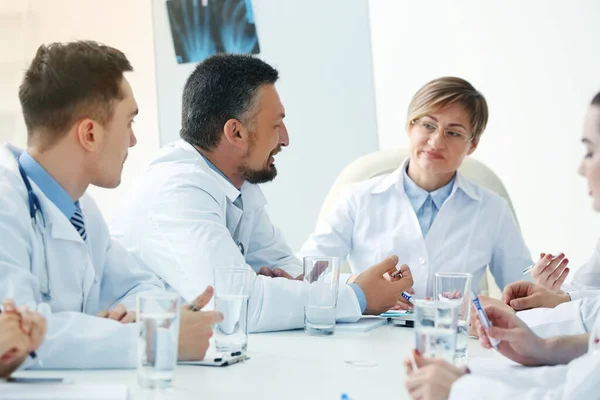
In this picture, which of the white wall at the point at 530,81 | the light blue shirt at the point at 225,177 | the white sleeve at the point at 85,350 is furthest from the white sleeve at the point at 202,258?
the white wall at the point at 530,81

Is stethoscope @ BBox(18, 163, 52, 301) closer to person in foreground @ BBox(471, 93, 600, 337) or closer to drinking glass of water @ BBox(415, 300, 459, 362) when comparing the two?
drinking glass of water @ BBox(415, 300, 459, 362)

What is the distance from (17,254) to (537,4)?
2.86 metres

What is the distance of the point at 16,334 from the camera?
46.1 inches

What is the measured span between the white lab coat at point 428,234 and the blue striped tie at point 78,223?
3.58 feet

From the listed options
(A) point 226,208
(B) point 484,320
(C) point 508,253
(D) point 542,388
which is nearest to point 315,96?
(C) point 508,253

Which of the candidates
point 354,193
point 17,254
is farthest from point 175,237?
point 354,193

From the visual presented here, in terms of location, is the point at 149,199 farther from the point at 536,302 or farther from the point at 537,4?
the point at 537,4

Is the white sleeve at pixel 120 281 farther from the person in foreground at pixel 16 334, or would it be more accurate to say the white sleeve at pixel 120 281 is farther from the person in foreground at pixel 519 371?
the person in foreground at pixel 519 371

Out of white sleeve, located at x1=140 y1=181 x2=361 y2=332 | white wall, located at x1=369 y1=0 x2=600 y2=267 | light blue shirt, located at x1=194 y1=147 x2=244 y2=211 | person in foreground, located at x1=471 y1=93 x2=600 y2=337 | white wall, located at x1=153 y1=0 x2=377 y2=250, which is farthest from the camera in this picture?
white wall, located at x1=153 y1=0 x2=377 y2=250

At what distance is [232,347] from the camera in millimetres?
1448

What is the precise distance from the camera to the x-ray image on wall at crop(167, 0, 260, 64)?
4.00 metres

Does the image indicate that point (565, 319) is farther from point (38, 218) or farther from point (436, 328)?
point (38, 218)

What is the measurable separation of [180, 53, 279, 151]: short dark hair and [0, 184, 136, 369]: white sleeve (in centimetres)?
91

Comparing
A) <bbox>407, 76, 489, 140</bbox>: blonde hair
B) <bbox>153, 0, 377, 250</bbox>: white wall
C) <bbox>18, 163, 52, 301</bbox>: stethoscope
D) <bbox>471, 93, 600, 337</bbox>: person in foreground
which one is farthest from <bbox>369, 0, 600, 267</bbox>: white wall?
<bbox>18, 163, 52, 301</bbox>: stethoscope
